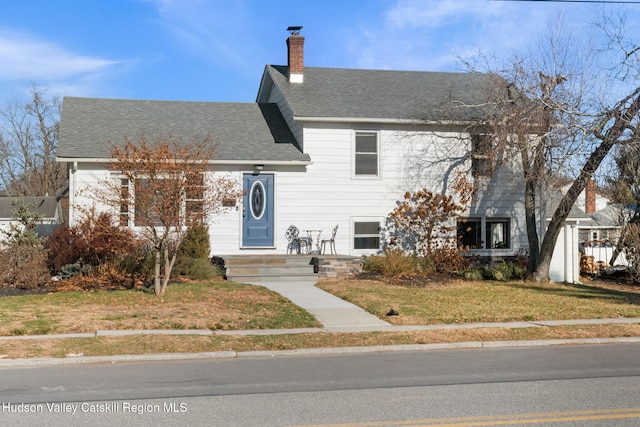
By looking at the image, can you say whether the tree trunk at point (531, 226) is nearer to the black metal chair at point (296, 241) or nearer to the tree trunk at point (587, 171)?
the tree trunk at point (587, 171)

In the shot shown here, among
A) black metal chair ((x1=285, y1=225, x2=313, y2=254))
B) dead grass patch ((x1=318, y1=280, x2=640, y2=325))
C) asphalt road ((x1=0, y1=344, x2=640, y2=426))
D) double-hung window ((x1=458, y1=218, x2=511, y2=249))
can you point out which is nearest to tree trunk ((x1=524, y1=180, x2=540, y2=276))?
dead grass patch ((x1=318, y1=280, x2=640, y2=325))

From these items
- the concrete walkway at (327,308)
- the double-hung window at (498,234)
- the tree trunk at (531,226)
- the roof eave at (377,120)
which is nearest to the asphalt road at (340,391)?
the concrete walkway at (327,308)

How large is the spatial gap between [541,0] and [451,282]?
8012 mm

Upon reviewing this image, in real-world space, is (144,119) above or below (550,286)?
above

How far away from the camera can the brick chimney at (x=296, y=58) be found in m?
23.5

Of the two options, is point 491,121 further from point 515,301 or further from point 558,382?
point 558,382

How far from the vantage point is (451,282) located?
63.2 ft

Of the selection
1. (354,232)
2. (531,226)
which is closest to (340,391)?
(354,232)

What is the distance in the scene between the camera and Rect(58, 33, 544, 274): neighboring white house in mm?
20547

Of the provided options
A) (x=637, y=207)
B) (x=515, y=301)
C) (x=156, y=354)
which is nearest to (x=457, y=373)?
(x=156, y=354)

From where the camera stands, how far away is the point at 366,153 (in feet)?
70.8

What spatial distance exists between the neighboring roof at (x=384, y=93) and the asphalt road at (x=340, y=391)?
11.5 m

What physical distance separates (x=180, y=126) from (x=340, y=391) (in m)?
15.9

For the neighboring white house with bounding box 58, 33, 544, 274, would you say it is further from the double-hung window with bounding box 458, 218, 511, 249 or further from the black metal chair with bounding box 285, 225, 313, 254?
the black metal chair with bounding box 285, 225, 313, 254
